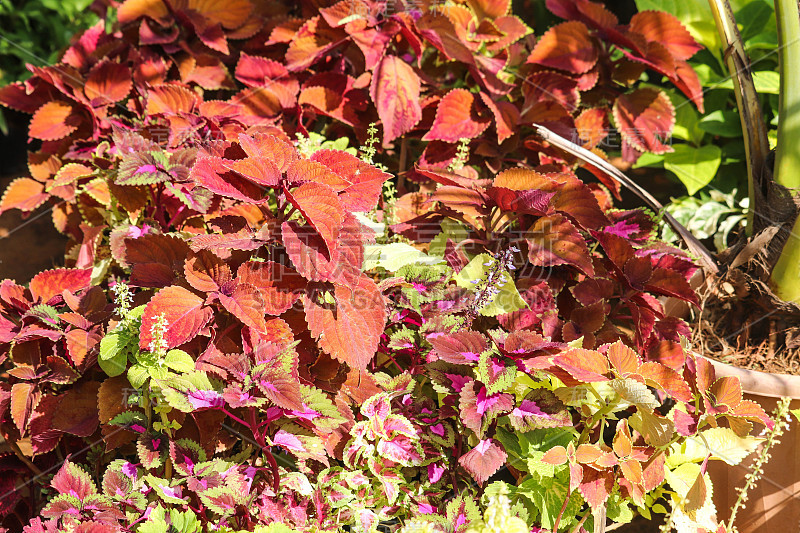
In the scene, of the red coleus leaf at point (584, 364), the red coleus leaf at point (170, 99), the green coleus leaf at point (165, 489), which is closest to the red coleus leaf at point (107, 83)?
the red coleus leaf at point (170, 99)

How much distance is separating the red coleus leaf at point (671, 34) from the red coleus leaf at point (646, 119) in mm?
148

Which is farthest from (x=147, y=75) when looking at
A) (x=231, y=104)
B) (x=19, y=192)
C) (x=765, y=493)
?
(x=765, y=493)

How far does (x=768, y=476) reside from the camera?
61.3 inches

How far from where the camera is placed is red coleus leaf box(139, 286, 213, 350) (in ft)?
3.90


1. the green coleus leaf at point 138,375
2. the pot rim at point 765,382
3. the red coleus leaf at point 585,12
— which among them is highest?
the red coleus leaf at point 585,12

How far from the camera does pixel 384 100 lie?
180 centimetres

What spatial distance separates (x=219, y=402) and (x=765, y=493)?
1182 millimetres

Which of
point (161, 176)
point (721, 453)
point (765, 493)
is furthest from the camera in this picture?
point (765, 493)

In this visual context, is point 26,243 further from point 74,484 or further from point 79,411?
point 74,484

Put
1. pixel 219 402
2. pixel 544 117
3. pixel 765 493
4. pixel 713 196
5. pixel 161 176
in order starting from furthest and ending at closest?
pixel 713 196
pixel 544 117
pixel 765 493
pixel 161 176
pixel 219 402

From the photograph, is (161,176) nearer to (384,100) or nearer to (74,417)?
(74,417)

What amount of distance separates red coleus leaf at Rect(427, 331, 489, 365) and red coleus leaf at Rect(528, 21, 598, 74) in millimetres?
963

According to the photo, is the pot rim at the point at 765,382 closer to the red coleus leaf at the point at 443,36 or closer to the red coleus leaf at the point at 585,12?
the red coleus leaf at the point at 443,36

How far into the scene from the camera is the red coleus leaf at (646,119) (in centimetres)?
196
